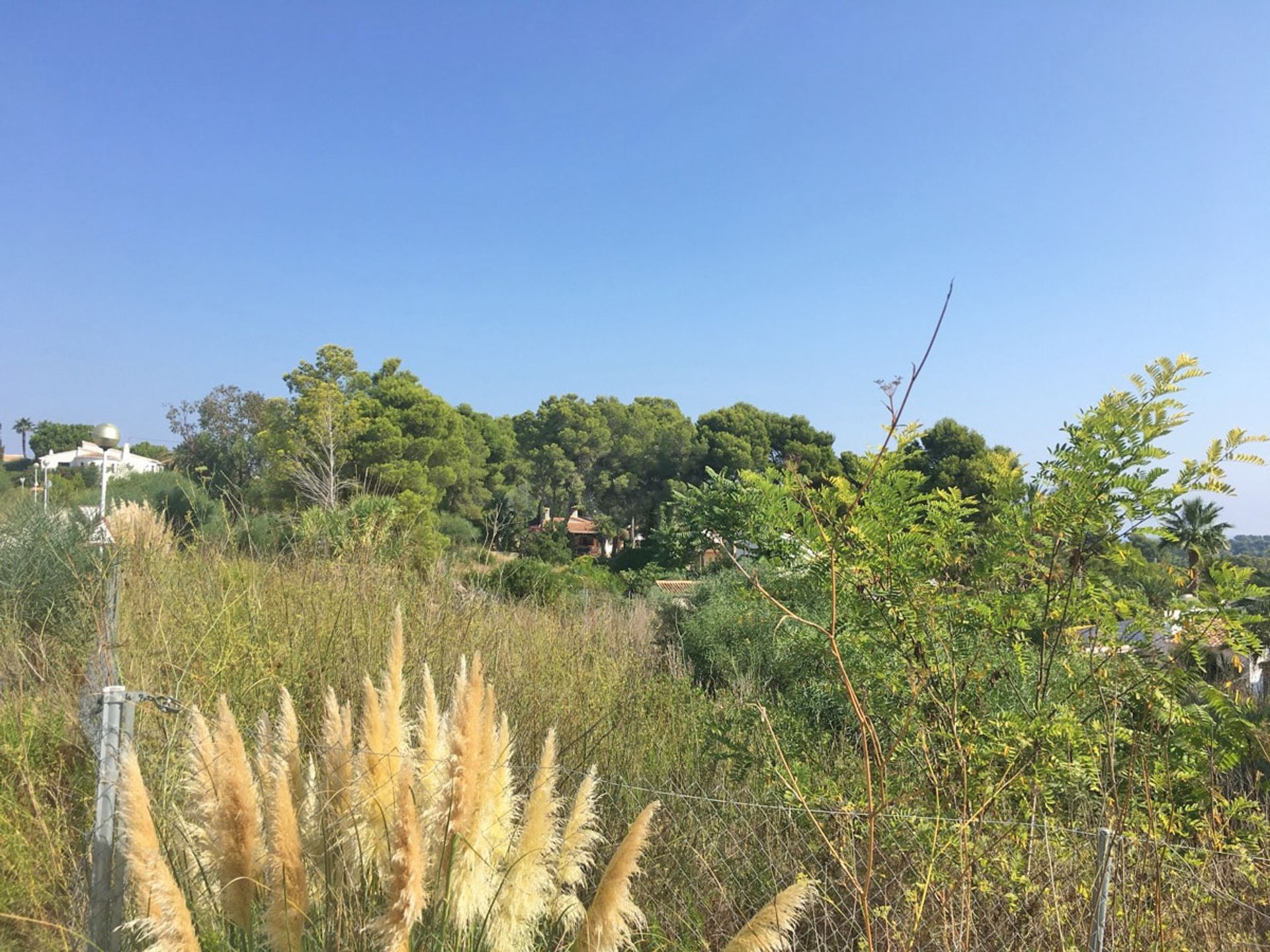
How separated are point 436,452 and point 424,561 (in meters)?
25.4

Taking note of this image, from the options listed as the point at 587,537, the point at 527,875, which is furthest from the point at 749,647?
the point at 587,537

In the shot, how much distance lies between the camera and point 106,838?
73.1 inches

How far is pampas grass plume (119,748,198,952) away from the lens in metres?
1.42

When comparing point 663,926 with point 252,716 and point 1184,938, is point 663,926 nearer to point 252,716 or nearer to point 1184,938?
point 1184,938

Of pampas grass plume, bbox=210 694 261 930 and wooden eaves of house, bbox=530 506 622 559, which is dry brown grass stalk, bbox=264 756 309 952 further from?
wooden eaves of house, bbox=530 506 622 559

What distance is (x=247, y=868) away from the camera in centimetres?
155

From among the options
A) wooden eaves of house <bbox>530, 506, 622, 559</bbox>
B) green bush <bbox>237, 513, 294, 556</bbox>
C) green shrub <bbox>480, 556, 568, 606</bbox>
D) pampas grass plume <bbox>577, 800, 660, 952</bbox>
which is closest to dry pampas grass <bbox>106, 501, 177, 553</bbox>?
green bush <bbox>237, 513, 294, 556</bbox>

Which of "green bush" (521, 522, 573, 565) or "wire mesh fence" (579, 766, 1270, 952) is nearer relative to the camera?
"wire mesh fence" (579, 766, 1270, 952)

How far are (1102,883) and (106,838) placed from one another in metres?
2.26

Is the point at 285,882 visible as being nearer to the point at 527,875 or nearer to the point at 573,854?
the point at 527,875

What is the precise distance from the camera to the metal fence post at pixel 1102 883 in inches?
73.4

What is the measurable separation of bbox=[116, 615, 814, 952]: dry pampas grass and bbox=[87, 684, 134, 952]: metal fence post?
10.3 inches

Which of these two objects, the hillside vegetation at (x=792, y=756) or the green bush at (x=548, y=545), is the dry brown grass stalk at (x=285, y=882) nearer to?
the hillside vegetation at (x=792, y=756)

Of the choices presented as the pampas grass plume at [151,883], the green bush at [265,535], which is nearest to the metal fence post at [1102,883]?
the pampas grass plume at [151,883]
